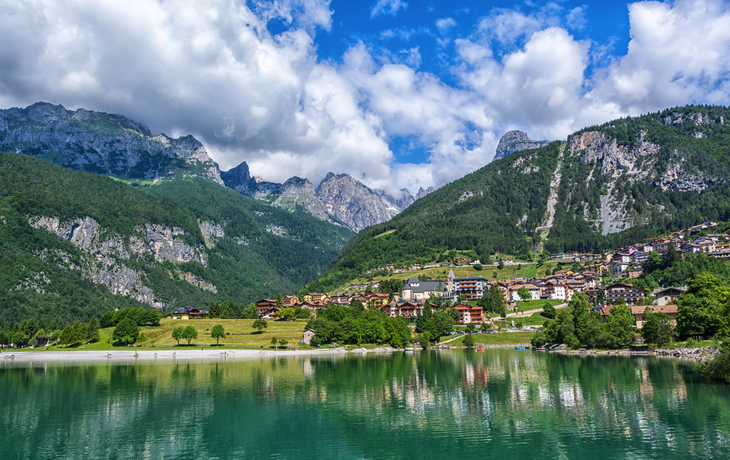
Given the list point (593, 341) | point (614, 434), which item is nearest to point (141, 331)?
point (593, 341)

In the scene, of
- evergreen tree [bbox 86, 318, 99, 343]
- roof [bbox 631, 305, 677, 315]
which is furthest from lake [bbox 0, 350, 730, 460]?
evergreen tree [bbox 86, 318, 99, 343]

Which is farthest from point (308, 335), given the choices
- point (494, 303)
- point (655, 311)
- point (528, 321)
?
point (655, 311)

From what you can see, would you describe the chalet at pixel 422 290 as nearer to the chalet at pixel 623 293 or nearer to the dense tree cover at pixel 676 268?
the chalet at pixel 623 293

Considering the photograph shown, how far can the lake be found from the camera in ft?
99.0

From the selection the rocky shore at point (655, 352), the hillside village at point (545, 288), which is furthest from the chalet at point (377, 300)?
the rocky shore at point (655, 352)

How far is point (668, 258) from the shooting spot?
5758 inches

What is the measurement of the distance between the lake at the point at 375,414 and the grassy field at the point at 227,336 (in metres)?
45.3

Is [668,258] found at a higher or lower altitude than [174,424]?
higher

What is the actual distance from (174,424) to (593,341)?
8466 centimetres

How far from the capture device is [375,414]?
40.6m

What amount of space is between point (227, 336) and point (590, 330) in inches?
3333

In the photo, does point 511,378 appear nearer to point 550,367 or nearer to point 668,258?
point 550,367

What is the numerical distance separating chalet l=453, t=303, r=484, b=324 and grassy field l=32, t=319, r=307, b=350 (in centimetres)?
4746

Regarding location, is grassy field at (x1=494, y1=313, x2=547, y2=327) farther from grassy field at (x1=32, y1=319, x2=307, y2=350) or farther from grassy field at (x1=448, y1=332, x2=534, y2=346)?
grassy field at (x1=32, y1=319, x2=307, y2=350)
